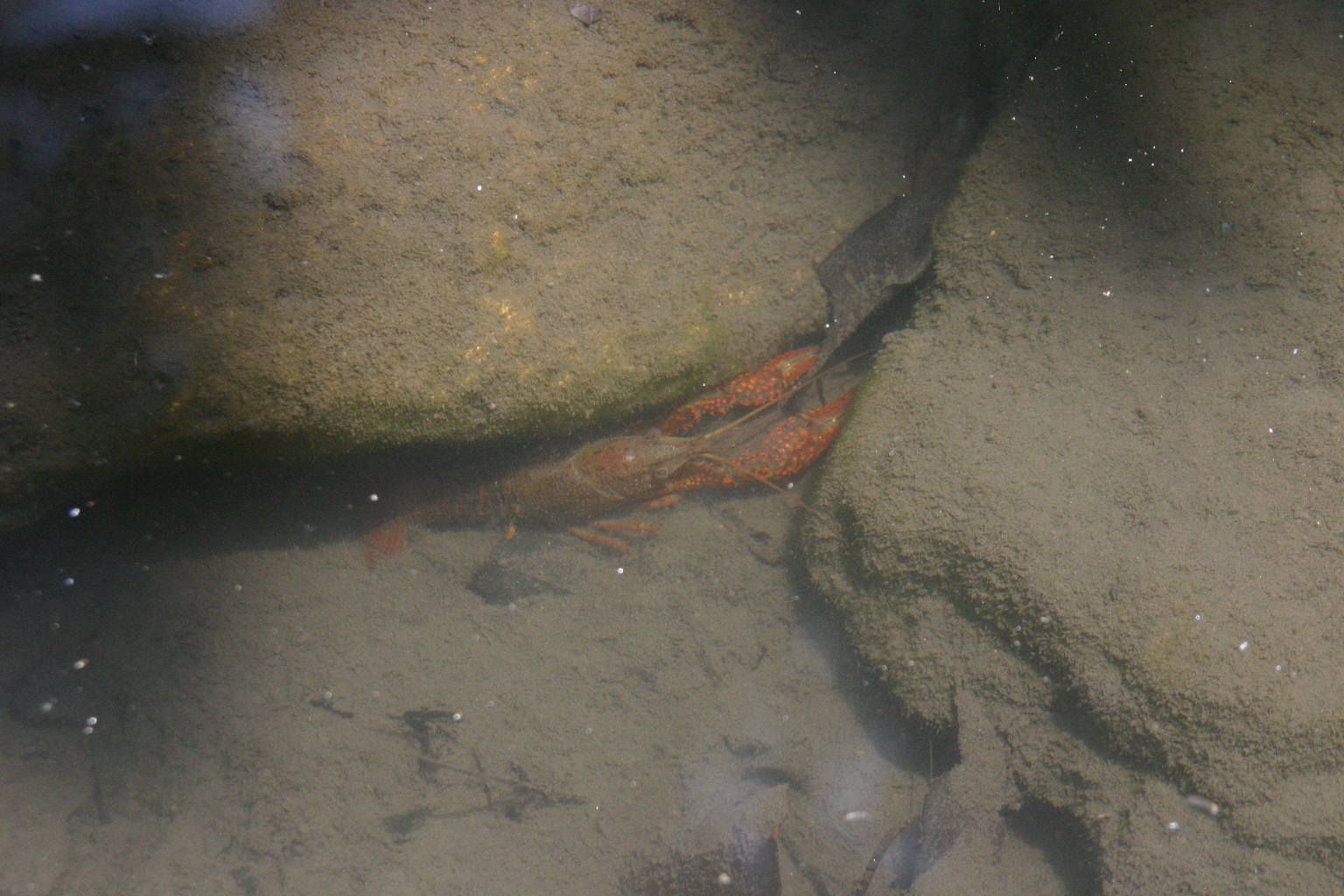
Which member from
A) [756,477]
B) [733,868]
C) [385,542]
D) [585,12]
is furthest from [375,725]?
[585,12]

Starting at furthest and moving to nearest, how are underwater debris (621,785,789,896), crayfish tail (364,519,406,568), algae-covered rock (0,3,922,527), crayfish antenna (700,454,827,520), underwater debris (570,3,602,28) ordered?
crayfish tail (364,519,406,568) < crayfish antenna (700,454,827,520) < underwater debris (621,785,789,896) < underwater debris (570,3,602,28) < algae-covered rock (0,3,922,527)

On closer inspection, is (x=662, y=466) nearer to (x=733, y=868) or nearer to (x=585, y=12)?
(x=733, y=868)

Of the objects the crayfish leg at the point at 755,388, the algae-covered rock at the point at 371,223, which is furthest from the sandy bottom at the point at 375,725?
the crayfish leg at the point at 755,388

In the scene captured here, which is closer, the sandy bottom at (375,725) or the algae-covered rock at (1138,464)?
the algae-covered rock at (1138,464)

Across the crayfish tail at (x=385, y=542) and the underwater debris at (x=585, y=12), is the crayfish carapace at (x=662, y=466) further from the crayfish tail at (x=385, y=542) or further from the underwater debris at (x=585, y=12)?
the underwater debris at (x=585, y=12)

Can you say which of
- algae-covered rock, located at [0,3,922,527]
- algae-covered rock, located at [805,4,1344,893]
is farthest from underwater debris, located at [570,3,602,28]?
algae-covered rock, located at [805,4,1344,893]

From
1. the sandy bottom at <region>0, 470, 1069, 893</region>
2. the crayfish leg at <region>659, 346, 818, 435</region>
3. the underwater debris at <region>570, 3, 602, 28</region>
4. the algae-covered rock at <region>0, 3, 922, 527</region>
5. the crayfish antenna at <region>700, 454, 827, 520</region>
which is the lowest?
the sandy bottom at <region>0, 470, 1069, 893</region>

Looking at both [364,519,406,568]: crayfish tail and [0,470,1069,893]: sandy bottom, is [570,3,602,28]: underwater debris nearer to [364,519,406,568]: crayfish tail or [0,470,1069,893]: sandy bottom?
[0,470,1069,893]: sandy bottom

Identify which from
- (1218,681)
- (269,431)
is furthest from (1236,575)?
(269,431)
